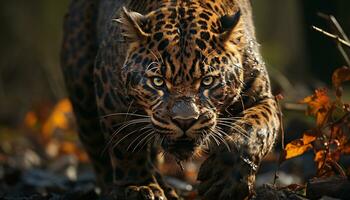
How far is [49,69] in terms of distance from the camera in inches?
846

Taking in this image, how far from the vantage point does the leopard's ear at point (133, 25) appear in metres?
7.62

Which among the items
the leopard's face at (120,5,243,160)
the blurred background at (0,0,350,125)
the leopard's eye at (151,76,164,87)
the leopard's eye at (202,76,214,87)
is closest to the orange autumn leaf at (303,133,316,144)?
the leopard's face at (120,5,243,160)

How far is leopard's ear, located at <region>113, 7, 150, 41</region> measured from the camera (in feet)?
25.0

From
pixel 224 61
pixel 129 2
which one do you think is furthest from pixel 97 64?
pixel 224 61

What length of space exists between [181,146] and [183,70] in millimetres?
564

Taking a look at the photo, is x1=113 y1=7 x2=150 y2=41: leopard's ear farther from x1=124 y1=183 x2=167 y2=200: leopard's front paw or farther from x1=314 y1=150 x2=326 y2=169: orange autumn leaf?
x1=314 y1=150 x2=326 y2=169: orange autumn leaf

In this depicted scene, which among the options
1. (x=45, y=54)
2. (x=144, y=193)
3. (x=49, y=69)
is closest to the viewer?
(x=144, y=193)

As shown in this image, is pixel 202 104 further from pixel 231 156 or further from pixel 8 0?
pixel 8 0

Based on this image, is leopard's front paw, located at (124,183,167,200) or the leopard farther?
leopard's front paw, located at (124,183,167,200)

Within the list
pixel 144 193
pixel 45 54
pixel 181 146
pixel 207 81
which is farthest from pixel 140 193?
pixel 45 54

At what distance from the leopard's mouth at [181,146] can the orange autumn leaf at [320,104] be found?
1.07 meters

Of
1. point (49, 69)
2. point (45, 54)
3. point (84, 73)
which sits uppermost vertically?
point (84, 73)

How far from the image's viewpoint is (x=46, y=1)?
23188 millimetres

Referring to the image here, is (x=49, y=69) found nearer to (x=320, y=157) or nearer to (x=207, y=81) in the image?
(x=320, y=157)
